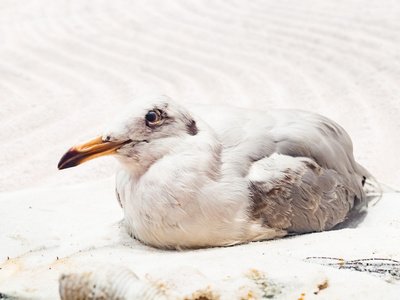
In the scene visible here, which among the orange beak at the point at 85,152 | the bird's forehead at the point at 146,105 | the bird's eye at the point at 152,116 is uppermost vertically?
the bird's forehead at the point at 146,105

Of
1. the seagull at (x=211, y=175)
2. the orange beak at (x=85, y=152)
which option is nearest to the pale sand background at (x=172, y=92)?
the seagull at (x=211, y=175)

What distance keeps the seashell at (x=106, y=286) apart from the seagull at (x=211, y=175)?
54 centimetres

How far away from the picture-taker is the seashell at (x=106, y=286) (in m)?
1.27

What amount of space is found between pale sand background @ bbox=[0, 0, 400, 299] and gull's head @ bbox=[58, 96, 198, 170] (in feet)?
1.06

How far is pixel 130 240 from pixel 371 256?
842 mm

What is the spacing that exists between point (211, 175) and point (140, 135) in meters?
0.27

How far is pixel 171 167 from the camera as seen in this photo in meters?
1.86

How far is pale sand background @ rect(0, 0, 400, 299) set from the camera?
1754mm

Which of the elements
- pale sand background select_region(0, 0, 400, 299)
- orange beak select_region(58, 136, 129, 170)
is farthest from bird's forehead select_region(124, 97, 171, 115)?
pale sand background select_region(0, 0, 400, 299)

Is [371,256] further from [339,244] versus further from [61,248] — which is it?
[61,248]

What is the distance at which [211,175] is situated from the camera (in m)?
1.87

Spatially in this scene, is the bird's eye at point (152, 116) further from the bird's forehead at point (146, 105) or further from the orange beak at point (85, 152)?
the orange beak at point (85, 152)

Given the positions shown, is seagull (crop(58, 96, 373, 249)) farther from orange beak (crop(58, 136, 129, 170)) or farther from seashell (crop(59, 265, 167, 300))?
seashell (crop(59, 265, 167, 300))

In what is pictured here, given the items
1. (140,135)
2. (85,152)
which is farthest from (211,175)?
(85,152)
